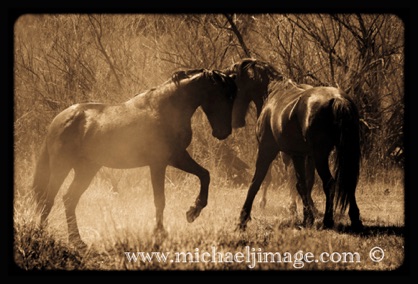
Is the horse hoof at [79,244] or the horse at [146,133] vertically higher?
the horse at [146,133]

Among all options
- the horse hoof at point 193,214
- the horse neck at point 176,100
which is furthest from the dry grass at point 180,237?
the horse neck at point 176,100

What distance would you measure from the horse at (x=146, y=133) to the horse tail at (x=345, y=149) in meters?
1.37

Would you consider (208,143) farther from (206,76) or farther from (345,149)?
(345,149)

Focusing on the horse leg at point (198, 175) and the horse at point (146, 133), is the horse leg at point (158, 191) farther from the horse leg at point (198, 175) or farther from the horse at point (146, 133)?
the horse leg at point (198, 175)

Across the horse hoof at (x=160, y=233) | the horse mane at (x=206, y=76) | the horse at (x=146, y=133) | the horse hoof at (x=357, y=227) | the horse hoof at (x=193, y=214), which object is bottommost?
the horse hoof at (x=357, y=227)

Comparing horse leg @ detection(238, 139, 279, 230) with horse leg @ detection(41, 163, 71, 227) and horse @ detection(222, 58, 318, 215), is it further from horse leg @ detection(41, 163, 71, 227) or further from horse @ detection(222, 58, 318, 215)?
horse leg @ detection(41, 163, 71, 227)

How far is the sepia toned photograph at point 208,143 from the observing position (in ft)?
24.5

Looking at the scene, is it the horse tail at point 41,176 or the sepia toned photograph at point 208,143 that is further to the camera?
the horse tail at point 41,176

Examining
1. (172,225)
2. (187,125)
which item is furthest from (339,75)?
(172,225)

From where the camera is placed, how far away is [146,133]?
808 centimetres

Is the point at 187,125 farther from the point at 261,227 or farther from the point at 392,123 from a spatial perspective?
the point at 392,123

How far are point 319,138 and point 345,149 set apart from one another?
0.35 m

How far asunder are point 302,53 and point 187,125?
406cm

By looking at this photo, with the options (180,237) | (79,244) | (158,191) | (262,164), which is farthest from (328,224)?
(79,244)
